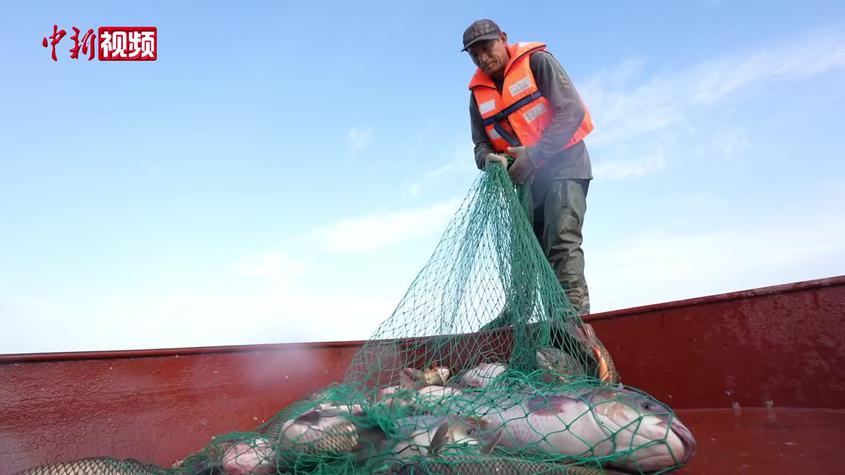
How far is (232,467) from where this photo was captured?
2475 millimetres

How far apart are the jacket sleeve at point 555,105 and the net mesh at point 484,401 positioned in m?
0.34

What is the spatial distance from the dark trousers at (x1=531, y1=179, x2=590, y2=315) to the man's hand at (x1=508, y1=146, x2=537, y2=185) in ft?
0.81

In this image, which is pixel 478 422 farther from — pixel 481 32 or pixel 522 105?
pixel 481 32

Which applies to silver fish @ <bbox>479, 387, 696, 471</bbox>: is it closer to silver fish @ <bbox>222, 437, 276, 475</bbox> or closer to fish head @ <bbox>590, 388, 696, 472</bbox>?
fish head @ <bbox>590, 388, 696, 472</bbox>

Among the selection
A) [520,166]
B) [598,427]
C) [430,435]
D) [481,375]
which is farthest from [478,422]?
[520,166]

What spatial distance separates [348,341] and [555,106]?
Result: 2214mm

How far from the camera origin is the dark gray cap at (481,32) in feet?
13.0

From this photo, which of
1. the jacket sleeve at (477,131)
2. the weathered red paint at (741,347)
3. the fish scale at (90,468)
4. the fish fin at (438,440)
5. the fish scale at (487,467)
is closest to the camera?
the fish scale at (487,467)

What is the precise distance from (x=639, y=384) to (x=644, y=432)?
162 centimetres

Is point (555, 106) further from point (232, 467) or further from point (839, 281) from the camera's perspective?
point (232, 467)

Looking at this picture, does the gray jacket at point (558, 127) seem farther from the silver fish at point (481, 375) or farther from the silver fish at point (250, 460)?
the silver fish at point (250, 460)

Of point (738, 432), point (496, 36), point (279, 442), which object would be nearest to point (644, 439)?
point (738, 432)

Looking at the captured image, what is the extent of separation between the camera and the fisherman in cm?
385

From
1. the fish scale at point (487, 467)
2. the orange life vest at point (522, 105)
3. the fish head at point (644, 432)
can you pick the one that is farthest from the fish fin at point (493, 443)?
the orange life vest at point (522, 105)
